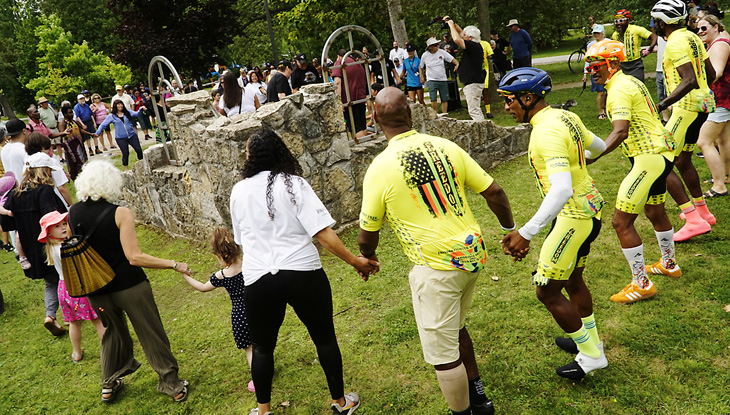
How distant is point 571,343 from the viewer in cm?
402

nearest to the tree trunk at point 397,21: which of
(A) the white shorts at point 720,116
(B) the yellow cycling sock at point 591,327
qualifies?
(A) the white shorts at point 720,116

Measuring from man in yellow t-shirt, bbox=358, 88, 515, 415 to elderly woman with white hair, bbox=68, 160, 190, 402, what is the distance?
6.33ft

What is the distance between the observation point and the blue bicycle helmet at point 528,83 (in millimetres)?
3445

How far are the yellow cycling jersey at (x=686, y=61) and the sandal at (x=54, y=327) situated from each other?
7.05m

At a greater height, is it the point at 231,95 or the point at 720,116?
the point at 231,95

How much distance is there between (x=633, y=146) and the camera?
4.44 meters

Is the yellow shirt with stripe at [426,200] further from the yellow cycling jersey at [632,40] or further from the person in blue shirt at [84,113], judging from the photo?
the person in blue shirt at [84,113]

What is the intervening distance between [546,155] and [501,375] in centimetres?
170

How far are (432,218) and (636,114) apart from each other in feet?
7.96

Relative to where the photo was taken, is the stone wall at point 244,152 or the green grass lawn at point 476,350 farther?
the stone wall at point 244,152

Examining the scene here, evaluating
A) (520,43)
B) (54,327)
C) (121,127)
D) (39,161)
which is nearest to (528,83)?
(39,161)

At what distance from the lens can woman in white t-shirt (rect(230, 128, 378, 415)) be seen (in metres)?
3.31

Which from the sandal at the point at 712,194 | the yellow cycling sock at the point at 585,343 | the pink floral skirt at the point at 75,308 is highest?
the pink floral skirt at the point at 75,308

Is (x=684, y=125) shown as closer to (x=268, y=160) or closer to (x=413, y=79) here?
(x=268, y=160)
